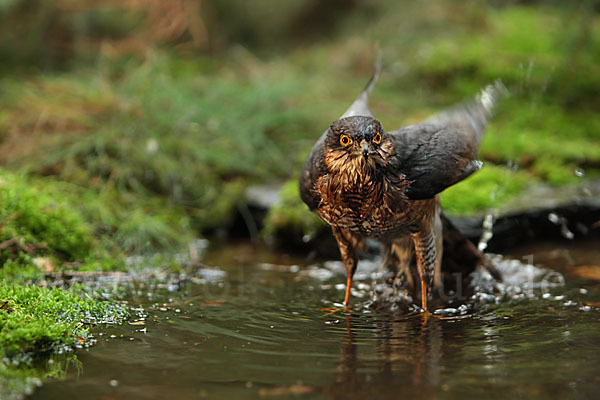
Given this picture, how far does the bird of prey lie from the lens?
393cm

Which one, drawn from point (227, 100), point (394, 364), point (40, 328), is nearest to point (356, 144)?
point (394, 364)


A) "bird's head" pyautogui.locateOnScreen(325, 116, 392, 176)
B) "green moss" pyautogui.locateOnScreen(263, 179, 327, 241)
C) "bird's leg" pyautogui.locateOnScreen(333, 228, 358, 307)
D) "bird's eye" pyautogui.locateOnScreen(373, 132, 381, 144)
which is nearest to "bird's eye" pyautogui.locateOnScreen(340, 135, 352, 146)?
"bird's head" pyautogui.locateOnScreen(325, 116, 392, 176)

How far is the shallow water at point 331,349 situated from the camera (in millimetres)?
2787

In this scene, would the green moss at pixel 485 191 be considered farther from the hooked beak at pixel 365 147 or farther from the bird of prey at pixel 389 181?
the hooked beak at pixel 365 147

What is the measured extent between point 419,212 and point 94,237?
305cm

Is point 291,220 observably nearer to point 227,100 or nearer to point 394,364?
point 227,100

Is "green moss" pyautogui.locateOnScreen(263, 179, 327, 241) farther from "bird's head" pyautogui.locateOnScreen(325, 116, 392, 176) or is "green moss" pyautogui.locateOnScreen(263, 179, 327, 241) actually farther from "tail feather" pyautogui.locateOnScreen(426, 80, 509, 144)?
"bird's head" pyautogui.locateOnScreen(325, 116, 392, 176)

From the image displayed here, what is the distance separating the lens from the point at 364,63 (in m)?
11.0

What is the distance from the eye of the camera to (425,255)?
4461 millimetres

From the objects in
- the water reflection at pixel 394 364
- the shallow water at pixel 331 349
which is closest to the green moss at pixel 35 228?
the shallow water at pixel 331 349

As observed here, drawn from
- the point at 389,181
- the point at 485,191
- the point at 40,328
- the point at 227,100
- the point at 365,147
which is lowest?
the point at 40,328

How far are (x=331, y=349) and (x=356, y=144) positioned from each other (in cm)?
125

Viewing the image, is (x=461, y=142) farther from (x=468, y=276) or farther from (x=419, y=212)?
(x=468, y=276)

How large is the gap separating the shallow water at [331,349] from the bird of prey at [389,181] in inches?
20.0
